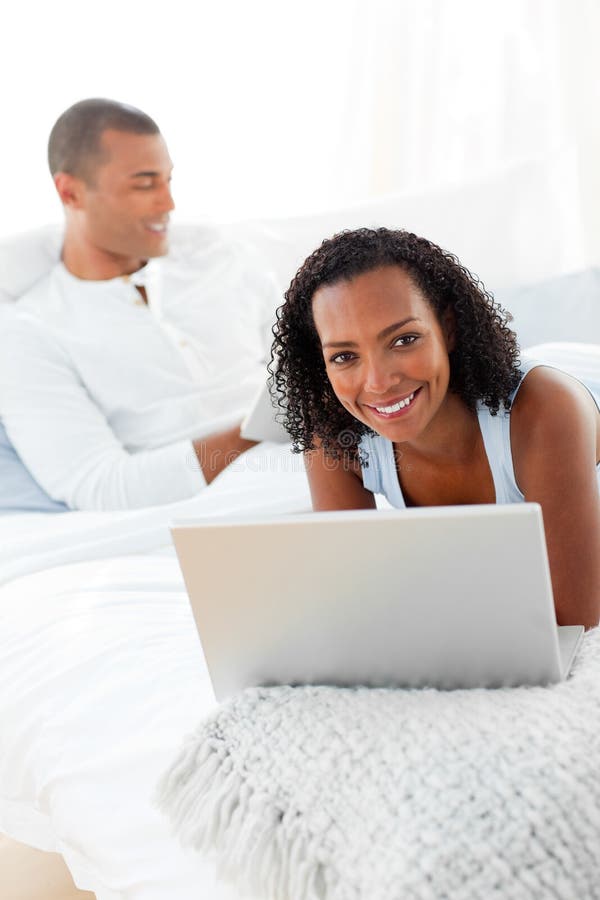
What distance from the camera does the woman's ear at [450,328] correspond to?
4.00 feet

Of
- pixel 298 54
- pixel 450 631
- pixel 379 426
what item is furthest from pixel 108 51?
pixel 450 631

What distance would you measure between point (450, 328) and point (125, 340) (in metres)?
1.09

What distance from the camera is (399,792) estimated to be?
79cm

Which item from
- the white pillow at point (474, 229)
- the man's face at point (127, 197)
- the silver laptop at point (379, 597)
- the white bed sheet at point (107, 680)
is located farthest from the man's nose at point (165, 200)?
the silver laptop at point (379, 597)

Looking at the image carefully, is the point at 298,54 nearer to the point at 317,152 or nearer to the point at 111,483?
the point at 317,152

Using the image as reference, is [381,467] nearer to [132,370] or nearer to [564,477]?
[564,477]

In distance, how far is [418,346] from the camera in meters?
1.15

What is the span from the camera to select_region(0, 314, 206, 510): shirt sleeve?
1912 mm

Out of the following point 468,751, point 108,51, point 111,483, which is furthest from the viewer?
point 108,51

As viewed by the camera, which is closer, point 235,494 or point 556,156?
point 235,494

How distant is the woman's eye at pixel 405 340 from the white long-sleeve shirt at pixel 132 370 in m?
0.84

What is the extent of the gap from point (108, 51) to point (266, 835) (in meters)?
2.36

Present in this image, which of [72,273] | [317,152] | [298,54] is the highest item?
[298,54]

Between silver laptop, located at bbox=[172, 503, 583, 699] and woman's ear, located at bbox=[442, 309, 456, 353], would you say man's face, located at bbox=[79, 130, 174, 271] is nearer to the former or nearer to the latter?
woman's ear, located at bbox=[442, 309, 456, 353]
